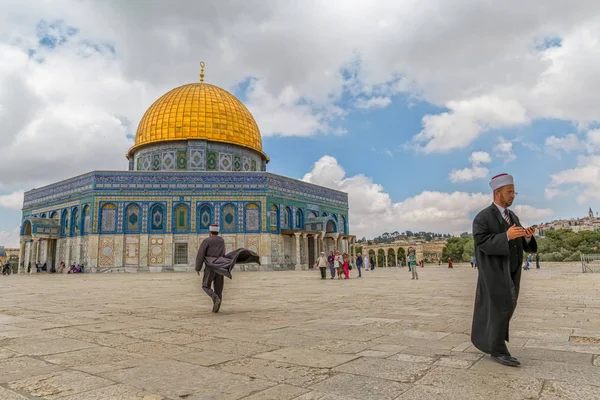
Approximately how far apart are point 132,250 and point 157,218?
8.78 ft

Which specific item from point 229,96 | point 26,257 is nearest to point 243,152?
point 229,96

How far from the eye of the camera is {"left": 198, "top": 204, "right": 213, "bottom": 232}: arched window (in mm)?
30031

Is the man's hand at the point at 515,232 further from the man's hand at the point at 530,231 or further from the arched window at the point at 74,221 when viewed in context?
the arched window at the point at 74,221

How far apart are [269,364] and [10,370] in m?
1.83

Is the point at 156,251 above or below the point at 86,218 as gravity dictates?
below

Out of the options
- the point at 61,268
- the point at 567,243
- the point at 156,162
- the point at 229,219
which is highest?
the point at 156,162

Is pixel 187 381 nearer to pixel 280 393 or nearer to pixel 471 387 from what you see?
pixel 280 393

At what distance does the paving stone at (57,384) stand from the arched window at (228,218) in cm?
2740

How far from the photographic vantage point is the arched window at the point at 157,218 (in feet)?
97.4

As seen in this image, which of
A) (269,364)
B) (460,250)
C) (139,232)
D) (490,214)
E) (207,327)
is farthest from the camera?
(460,250)

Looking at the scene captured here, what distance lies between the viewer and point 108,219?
2927cm

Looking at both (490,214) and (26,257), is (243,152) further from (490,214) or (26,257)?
(490,214)

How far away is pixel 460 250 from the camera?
72.9m

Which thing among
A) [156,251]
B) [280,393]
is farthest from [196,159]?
[280,393]
